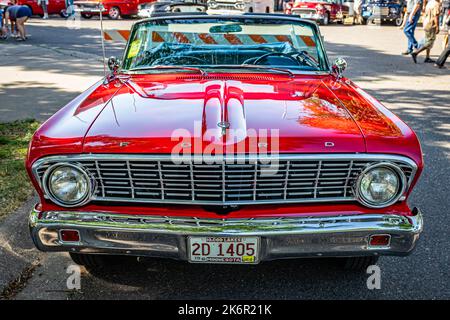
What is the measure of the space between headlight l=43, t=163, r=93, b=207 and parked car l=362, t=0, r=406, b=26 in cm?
2458

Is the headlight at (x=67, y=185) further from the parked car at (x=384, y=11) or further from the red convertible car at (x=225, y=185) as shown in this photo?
the parked car at (x=384, y=11)

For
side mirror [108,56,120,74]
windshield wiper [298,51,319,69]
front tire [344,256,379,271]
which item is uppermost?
windshield wiper [298,51,319,69]

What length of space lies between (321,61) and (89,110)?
6.79 ft

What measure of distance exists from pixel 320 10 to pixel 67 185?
71.9 feet

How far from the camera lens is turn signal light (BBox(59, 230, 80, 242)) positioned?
8.33 ft

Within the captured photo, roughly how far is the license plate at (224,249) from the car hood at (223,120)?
0.48 meters

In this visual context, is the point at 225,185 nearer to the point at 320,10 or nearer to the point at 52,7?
the point at 320,10

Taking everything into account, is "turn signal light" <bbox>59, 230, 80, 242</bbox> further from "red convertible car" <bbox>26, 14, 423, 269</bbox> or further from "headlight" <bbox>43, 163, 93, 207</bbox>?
"headlight" <bbox>43, 163, 93, 207</bbox>

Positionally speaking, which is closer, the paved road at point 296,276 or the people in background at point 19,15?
the paved road at point 296,276

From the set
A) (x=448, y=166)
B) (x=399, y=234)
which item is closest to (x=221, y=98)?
(x=399, y=234)

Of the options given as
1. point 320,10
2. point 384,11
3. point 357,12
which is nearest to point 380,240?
point 320,10

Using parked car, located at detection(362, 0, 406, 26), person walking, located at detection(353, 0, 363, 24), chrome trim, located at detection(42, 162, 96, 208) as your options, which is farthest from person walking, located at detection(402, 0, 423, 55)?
person walking, located at detection(353, 0, 363, 24)

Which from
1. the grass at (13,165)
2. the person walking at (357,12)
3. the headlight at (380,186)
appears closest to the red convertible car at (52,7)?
the person walking at (357,12)

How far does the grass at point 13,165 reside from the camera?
4156mm
